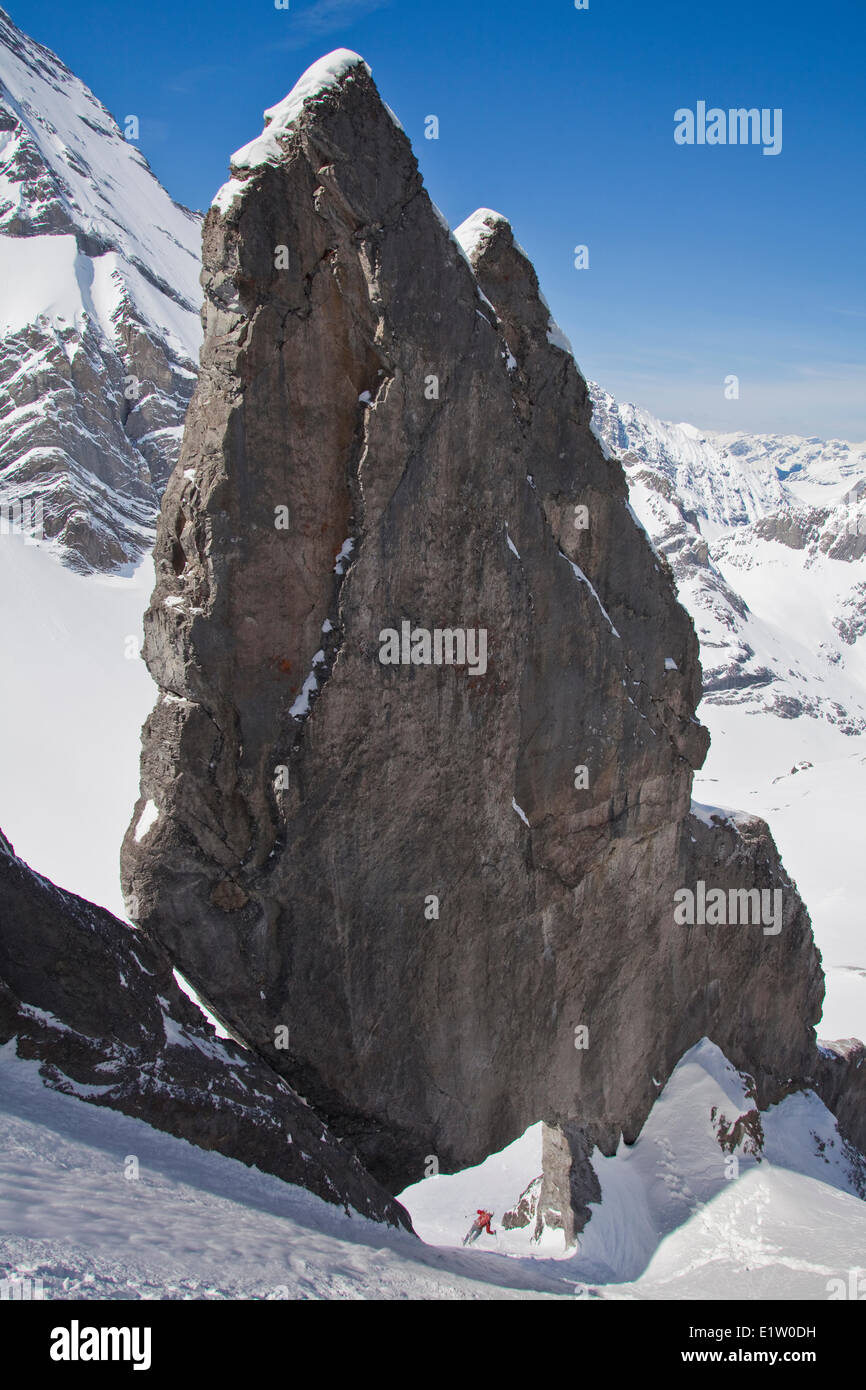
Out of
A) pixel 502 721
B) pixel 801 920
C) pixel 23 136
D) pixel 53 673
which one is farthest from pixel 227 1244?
pixel 23 136

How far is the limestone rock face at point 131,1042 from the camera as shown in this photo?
798cm

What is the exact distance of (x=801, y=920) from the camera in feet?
54.9

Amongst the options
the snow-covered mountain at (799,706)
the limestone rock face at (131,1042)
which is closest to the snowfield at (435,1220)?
the limestone rock face at (131,1042)

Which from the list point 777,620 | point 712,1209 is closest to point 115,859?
point 712,1209

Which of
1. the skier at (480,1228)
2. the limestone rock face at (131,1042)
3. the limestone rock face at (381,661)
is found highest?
the limestone rock face at (381,661)

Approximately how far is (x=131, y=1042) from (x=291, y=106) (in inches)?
365

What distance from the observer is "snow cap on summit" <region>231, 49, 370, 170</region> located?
9078 millimetres

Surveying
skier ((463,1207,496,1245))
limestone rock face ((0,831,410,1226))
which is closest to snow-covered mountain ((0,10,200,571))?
skier ((463,1207,496,1245))

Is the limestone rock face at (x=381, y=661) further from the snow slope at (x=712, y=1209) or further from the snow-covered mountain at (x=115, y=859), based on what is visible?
the snow slope at (x=712, y=1209)

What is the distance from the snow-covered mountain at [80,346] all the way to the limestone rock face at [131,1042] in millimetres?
51293

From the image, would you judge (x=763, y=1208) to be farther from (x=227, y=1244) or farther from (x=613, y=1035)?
(x=227, y=1244)

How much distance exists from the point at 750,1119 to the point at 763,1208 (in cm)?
166

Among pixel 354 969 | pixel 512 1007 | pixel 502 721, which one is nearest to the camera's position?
pixel 354 969

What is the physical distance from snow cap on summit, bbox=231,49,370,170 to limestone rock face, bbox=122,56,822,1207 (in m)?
0.05
